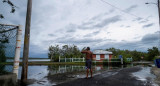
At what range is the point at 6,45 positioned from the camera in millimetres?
5277

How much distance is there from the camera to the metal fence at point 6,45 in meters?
5.06

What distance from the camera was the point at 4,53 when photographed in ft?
17.0

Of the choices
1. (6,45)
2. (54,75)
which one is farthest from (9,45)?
(54,75)

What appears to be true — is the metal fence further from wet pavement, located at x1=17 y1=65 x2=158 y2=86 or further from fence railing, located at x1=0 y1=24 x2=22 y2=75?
wet pavement, located at x1=17 y1=65 x2=158 y2=86

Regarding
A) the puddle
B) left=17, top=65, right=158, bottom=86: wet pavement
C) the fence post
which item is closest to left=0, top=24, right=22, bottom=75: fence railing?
the fence post

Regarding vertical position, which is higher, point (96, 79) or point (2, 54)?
point (2, 54)

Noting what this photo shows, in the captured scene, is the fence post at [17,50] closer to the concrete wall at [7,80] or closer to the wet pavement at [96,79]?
the concrete wall at [7,80]

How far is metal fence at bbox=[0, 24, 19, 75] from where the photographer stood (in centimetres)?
506

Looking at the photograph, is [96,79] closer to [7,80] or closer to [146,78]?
[146,78]

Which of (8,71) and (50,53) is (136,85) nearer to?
(8,71)

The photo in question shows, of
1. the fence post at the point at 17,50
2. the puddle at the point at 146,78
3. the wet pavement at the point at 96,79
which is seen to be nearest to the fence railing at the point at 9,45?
the fence post at the point at 17,50

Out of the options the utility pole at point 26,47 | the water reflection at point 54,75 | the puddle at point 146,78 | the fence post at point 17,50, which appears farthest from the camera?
the water reflection at point 54,75

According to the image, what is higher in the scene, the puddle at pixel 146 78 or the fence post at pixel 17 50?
the fence post at pixel 17 50

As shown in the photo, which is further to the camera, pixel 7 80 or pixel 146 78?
pixel 146 78
